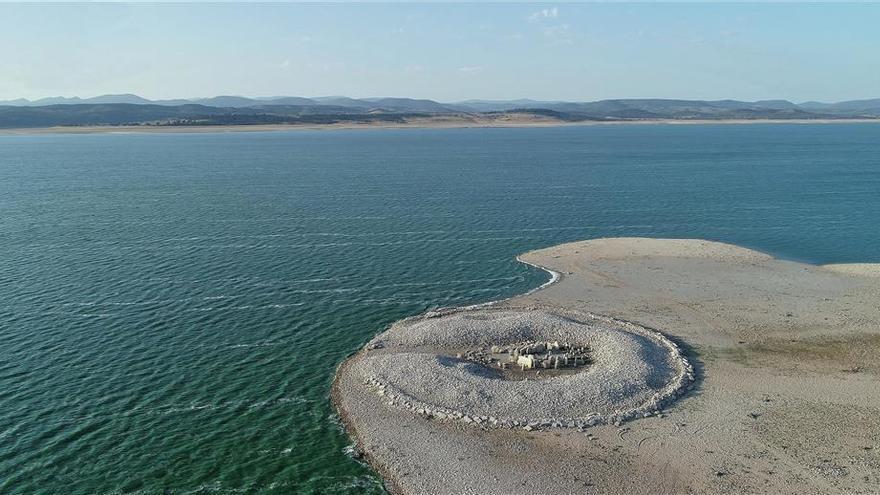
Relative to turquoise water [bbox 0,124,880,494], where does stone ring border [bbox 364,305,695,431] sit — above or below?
below

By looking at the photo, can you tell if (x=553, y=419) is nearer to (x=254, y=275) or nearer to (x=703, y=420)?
(x=703, y=420)

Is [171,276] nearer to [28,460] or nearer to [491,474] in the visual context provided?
Result: [28,460]

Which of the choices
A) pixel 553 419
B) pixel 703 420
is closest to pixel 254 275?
pixel 553 419

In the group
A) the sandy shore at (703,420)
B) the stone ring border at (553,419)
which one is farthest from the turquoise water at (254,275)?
the stone ring border at (553,419)

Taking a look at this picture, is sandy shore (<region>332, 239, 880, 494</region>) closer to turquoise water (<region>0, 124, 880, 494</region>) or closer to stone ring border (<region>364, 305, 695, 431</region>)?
stone ring border (<region>364, 305, 695, 431</region>)

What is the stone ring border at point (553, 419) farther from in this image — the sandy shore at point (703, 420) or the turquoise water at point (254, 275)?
the turquoise water at point (254, 275)

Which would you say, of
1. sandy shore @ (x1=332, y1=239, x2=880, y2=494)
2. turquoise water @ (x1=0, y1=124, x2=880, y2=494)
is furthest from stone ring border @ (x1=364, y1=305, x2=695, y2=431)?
turquoise water @ (x1=0, y1=124, x2=880, y2=494)
